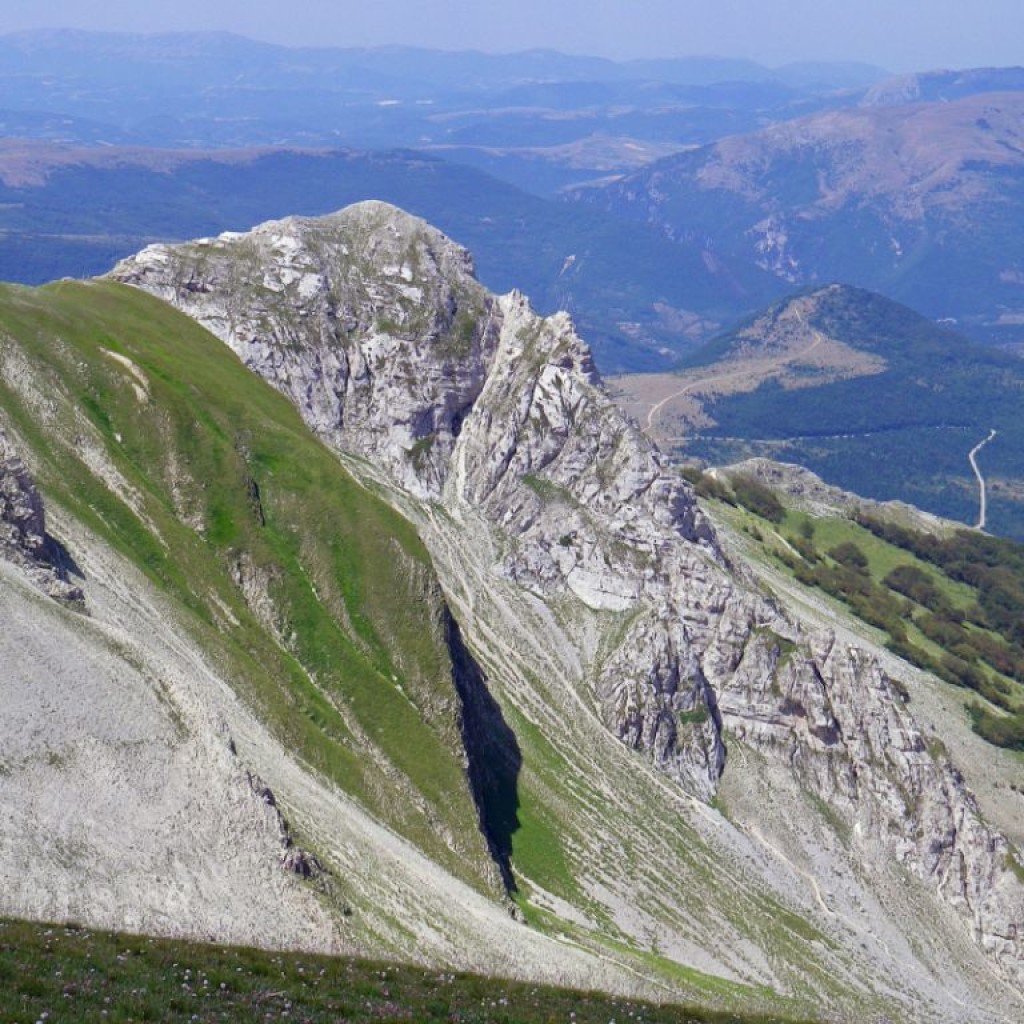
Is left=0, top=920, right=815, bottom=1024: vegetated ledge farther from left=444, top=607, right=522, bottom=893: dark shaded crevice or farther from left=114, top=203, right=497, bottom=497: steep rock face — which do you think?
left=114, top=203, right=497, bottom=497: steep rock face

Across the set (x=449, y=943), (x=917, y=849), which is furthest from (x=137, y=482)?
(x=917, y=849)

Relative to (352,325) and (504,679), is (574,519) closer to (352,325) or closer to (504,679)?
(504,679)

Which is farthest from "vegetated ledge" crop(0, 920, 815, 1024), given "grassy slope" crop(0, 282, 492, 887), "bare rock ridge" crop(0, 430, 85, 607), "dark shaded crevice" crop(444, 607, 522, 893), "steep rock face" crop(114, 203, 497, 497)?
"steep rock face" crop(114, 203, 497, 497)

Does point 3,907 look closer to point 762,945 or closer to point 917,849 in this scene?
point 762,945

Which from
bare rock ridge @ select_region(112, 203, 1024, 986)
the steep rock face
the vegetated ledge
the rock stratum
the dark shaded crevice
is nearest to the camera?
the vegetated ledge

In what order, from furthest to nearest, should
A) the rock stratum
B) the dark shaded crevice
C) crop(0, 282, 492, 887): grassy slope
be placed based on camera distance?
the dark shaded crevice < crop(0, 282, 492, 887): grassy slope < the rock stratum

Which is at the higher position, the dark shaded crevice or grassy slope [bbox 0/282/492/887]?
grassy slope [bbox 0/282/492/887]
